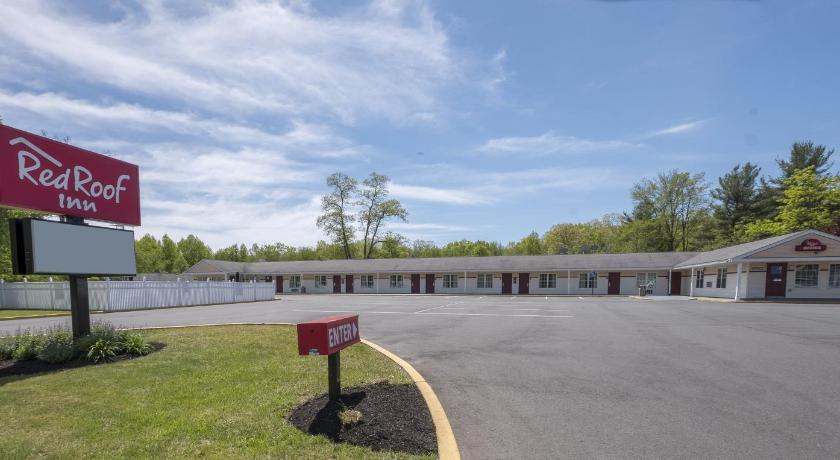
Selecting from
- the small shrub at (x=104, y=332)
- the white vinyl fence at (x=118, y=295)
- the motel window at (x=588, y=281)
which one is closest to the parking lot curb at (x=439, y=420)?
the small shrub at (x=104, y=332)

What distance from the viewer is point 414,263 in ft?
151

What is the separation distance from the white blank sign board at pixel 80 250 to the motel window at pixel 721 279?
34288mm

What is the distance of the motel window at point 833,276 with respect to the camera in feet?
88.2

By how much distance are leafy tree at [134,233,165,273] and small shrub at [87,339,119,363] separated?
74029 millimetres

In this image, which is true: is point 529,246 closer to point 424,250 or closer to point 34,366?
point 424,250

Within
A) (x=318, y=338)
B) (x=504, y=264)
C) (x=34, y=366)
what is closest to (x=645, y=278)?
(x=504, y=264)

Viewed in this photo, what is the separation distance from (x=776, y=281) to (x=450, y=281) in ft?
83.9

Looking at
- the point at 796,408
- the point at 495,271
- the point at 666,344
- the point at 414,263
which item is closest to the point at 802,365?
the point at 666,344

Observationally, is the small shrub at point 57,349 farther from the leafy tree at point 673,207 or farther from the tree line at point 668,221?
the leafy tree at point 673,207

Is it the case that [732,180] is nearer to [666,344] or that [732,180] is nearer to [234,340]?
[666,344]

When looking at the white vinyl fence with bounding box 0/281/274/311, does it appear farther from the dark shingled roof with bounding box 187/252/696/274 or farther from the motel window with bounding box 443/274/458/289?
the motel window with bounding box 443/274/458/289

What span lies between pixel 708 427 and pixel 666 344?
5.74m

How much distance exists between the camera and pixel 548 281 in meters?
40.7

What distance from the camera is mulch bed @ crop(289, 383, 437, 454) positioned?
13.5 feet
